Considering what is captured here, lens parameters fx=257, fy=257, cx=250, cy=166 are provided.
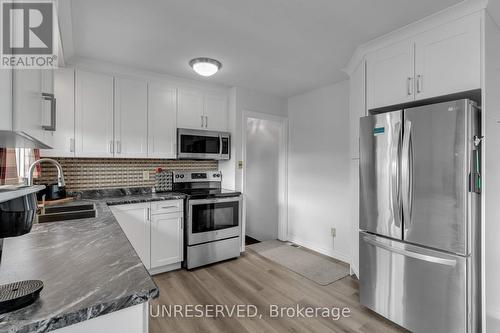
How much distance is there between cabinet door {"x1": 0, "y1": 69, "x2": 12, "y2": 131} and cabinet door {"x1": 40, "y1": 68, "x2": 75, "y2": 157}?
7.44ft

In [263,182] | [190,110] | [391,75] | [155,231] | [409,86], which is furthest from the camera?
[263,182]

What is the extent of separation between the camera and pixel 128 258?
43.3 inches

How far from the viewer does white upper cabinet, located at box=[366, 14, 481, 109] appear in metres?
1.75

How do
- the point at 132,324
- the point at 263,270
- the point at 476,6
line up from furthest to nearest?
the point at 263,270
the point at 476,6
the point at 132,324

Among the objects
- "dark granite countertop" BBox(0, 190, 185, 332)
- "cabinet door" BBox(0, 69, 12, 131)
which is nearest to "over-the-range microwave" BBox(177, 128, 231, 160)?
"dark granite countertop" BBox(0, 190, 185, 332)

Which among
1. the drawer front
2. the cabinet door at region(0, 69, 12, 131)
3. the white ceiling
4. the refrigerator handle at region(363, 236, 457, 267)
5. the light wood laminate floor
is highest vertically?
the white ceiling

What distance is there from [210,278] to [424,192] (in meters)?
2.26

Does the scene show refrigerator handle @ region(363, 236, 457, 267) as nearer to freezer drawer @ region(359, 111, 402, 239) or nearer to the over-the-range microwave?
freezer drawer @ region(359, 111, 402, 239)

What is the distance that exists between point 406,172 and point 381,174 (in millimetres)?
189

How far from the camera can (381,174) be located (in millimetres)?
2057

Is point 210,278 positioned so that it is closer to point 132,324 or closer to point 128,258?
point 128,258

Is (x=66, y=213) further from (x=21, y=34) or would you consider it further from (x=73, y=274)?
(x=21, y=34)

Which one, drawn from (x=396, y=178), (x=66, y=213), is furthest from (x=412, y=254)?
(x=66, y=213)

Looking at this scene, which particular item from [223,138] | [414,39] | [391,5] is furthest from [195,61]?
[414,39]
